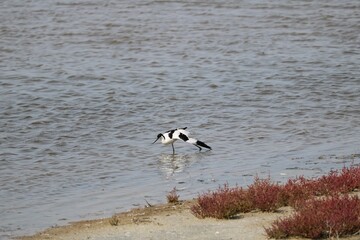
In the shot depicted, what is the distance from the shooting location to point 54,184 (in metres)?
14.2

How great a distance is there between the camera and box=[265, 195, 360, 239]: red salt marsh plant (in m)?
9.52

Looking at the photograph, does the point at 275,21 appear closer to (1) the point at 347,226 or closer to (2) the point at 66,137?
(2) the point at 66,137

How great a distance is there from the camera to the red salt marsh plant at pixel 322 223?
952 cm

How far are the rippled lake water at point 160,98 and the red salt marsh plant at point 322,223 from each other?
10.1ft

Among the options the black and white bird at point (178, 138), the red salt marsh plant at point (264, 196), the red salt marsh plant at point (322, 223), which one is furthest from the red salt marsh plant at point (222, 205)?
the black and white bird at point (178, 138)

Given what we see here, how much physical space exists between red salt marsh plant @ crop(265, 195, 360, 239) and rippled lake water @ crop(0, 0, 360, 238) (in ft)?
10.1

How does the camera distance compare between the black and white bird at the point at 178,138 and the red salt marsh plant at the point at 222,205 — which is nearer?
the red salt marsh plant at the point at 222,205

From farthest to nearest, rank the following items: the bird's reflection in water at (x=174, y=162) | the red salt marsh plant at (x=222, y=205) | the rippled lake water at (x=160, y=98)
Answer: the bird's reflection in water at (x=174, y=162), the rippled lake water at (x=160, y=98), the red salt marsh plant at (x=222, y=205)

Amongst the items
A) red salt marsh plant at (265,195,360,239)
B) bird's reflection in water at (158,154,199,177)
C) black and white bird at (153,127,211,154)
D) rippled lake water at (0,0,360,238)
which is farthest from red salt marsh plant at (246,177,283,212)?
black and white bird at (153,127,211,154)

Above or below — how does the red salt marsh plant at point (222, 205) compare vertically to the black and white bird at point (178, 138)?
above

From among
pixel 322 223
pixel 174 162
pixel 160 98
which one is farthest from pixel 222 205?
pixel 160 98

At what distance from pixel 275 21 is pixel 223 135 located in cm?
1490

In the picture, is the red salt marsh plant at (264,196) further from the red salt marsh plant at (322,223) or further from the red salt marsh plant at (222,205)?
the red salt marsh plant at (322,223)

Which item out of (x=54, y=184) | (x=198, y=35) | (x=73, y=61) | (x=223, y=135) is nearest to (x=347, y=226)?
(x=54, y=184)
